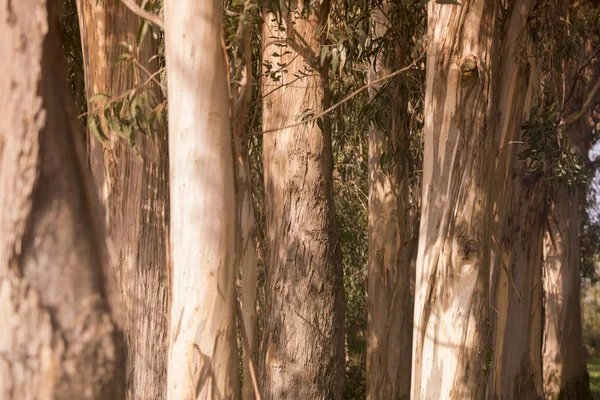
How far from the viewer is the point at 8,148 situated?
7.35 ft

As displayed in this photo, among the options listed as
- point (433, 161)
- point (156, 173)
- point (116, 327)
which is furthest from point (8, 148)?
point (156, 173)

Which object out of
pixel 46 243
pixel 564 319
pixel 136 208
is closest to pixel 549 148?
pixel 136 208

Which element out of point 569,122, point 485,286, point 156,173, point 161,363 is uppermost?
point 569,122

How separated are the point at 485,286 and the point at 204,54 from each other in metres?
2.15

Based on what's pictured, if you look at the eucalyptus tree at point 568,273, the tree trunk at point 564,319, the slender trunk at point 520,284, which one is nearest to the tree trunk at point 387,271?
the slender trunk at point 520,284

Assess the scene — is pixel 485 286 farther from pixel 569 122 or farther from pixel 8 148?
pixel 569 122

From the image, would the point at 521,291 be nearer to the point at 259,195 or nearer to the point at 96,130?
the point at 259,195

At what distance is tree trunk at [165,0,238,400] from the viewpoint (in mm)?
3096

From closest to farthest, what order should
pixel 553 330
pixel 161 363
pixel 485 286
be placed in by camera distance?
pixel 485 286 → pixel 161 363 → pixel 553 330

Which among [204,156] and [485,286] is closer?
[204,156]

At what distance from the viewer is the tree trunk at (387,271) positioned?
29.0 feet

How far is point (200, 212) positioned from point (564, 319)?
11.1 m

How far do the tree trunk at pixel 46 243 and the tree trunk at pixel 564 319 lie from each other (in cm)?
1117

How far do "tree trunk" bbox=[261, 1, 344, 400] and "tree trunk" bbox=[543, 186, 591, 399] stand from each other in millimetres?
7223
